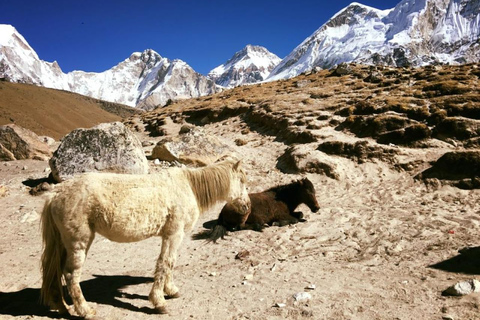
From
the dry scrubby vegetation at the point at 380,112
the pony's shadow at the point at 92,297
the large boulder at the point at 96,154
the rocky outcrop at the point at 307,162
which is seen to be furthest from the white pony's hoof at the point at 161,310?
the dry scrubby vegetation at the point at 380,112

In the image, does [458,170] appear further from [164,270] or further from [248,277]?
[164,270]

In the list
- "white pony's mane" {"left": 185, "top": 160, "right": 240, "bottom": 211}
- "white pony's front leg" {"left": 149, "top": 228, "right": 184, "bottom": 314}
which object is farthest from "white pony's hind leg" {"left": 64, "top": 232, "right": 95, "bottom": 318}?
"white pony's mane" {"left": 185, "top": 160, "right": 240, "bottom": 211}

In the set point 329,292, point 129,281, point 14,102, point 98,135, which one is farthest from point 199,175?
point 14,102

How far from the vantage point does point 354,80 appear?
3259 centimetres

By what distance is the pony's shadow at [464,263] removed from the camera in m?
5.28

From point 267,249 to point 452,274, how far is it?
3.76 metres

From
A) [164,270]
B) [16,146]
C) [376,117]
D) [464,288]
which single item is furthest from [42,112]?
[464,288]

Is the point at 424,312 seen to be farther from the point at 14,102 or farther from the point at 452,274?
the point at 14,102

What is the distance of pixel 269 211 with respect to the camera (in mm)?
9219

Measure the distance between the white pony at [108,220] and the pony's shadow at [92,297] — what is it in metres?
0.23

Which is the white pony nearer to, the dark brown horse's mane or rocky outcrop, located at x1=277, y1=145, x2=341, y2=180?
the dark brown horse's mane

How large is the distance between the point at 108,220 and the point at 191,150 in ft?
37.5

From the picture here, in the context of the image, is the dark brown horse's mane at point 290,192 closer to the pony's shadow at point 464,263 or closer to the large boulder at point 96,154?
the pony's shadow at point 464,263

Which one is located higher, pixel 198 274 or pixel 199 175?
pixel 199 175
